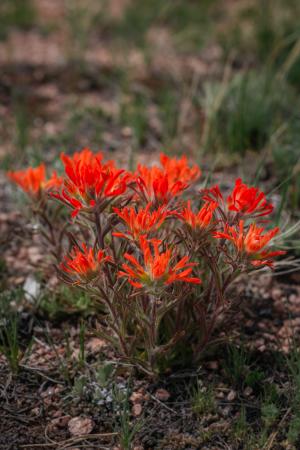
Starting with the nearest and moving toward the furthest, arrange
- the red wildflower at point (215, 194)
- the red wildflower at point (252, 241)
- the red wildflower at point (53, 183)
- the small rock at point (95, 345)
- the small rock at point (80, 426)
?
the red wildflower at point (252, 241), the red wildflower at point (215, 194), the small rock at point (80, 426), the red wildflower at point (53, 183), the small rock at point (95, 345)

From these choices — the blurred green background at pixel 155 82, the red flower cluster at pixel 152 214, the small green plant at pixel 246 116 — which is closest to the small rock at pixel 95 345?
the red flower cluster at pixel 152 214

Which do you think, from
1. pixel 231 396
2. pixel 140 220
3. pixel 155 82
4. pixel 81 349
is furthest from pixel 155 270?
pixel 155 82

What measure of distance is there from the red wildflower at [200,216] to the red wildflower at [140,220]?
79 mm

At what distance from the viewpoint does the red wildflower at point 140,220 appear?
178cm

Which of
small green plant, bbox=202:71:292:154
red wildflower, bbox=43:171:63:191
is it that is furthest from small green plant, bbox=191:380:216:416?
small green plant, bbox=202:71:292:154

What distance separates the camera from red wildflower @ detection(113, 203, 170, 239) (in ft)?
5.84

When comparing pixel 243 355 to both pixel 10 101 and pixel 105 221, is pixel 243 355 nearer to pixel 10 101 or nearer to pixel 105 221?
pixel 105 221

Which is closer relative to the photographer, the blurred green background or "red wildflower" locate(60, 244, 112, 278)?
"red wildflower" locate(60, 244, 112, 278)

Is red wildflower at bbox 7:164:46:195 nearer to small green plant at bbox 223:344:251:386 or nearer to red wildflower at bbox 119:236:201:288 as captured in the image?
red wildflower at bbox 119:236:201:288

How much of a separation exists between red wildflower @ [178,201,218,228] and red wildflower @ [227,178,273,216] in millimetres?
62

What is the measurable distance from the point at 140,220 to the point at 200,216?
0.20 metres

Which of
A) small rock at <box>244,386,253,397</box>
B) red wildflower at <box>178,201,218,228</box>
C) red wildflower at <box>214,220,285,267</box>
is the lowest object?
small rock at <box>244,386,253,397</box>

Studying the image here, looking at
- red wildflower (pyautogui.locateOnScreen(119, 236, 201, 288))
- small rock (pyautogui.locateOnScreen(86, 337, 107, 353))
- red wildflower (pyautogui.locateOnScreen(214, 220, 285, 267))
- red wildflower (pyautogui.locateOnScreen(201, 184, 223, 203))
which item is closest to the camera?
red wildflower (pyautogui.locateOnScreen(119, 236, 201, 288))

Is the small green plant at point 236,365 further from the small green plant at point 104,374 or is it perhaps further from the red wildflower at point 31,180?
the red wildflower at point 31,180
